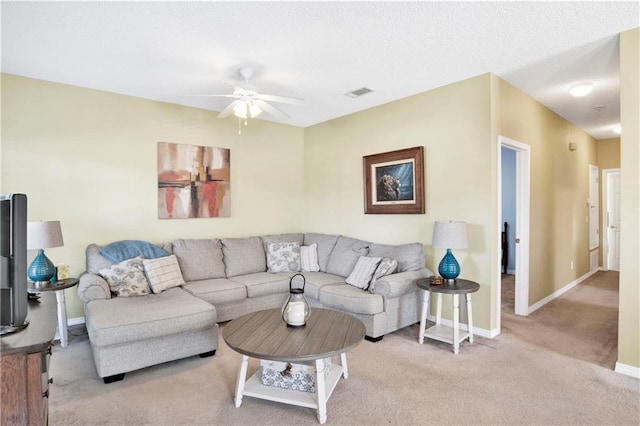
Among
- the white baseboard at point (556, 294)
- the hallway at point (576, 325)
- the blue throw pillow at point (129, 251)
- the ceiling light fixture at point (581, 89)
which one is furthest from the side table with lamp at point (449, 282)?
the blue throw pillow at point (129, 251)

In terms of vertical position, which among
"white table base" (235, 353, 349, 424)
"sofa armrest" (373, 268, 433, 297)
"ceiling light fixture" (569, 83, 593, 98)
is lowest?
"white table base" (235, 353, 349, 424)

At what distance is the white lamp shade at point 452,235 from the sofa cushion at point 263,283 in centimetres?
183

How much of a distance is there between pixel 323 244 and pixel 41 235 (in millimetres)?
2994

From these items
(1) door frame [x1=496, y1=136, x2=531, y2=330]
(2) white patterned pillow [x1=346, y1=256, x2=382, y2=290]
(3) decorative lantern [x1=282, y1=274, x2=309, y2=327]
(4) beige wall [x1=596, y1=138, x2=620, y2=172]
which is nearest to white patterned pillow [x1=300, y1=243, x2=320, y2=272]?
(2) white patterned pillow [x1=346, y1=256, x2=382, y2=290]

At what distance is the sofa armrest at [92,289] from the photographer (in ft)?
10.0

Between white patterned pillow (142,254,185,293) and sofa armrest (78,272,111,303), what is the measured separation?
1.25 ft

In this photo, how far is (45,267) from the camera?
310 centimetres

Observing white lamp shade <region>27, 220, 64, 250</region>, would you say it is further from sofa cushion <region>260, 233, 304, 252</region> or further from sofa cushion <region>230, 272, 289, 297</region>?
sofa cushion <region>260, 233, 304, 252</region>

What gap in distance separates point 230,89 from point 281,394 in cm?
297

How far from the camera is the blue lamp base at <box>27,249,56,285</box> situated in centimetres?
306

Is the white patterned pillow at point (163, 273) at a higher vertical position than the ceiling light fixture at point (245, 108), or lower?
lower

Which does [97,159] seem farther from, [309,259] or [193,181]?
[309,259]

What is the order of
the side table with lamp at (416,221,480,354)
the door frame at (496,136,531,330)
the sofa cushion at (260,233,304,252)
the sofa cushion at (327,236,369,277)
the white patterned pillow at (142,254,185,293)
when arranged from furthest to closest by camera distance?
the sofa cushion at (260,233,304,252)
the sofa cushion at (327,236,369,277)
the door frame at (496,136,531,330)
the white patterned pillow at (142,254,185,293)
the side table with lamp at (416,221,480,354)

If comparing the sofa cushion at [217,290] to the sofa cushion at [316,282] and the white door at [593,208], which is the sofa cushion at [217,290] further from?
the white door at [593,208]
